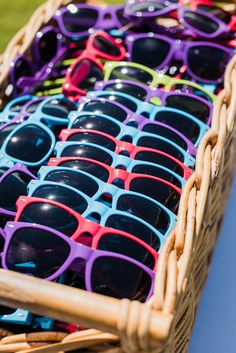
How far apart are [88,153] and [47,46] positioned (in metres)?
0.43

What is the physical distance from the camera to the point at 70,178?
1.00 metres

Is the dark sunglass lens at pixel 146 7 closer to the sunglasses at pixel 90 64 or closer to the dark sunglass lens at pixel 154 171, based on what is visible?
the sunglasses at pixel 90 64

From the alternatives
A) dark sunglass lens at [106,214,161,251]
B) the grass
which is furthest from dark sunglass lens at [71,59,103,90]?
the grass

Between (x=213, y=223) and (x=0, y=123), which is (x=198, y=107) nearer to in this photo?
(x=213, y=223)

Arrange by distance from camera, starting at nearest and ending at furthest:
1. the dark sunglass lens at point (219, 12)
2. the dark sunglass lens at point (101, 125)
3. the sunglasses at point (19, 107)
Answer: the dark sunglass lens at point (101, 125)
the sunglasses at point (19, 107)
the dark sunglass lens at point (219, 12)

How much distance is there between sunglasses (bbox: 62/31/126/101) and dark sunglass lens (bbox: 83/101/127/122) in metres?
0.12

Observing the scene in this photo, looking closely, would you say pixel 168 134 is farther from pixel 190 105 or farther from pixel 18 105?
pixel 18 105

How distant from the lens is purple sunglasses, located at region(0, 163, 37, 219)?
989mm

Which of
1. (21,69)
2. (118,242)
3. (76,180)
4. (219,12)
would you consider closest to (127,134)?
(76,180)

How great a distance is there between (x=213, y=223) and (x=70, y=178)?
0.27 m

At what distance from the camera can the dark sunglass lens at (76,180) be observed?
0.99m

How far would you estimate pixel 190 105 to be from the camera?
1190 millimetres

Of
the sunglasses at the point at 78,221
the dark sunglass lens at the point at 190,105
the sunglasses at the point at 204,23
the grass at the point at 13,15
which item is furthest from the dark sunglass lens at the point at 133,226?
the grass at the point at 13,15

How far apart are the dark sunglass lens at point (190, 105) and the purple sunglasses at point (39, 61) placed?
283mm
